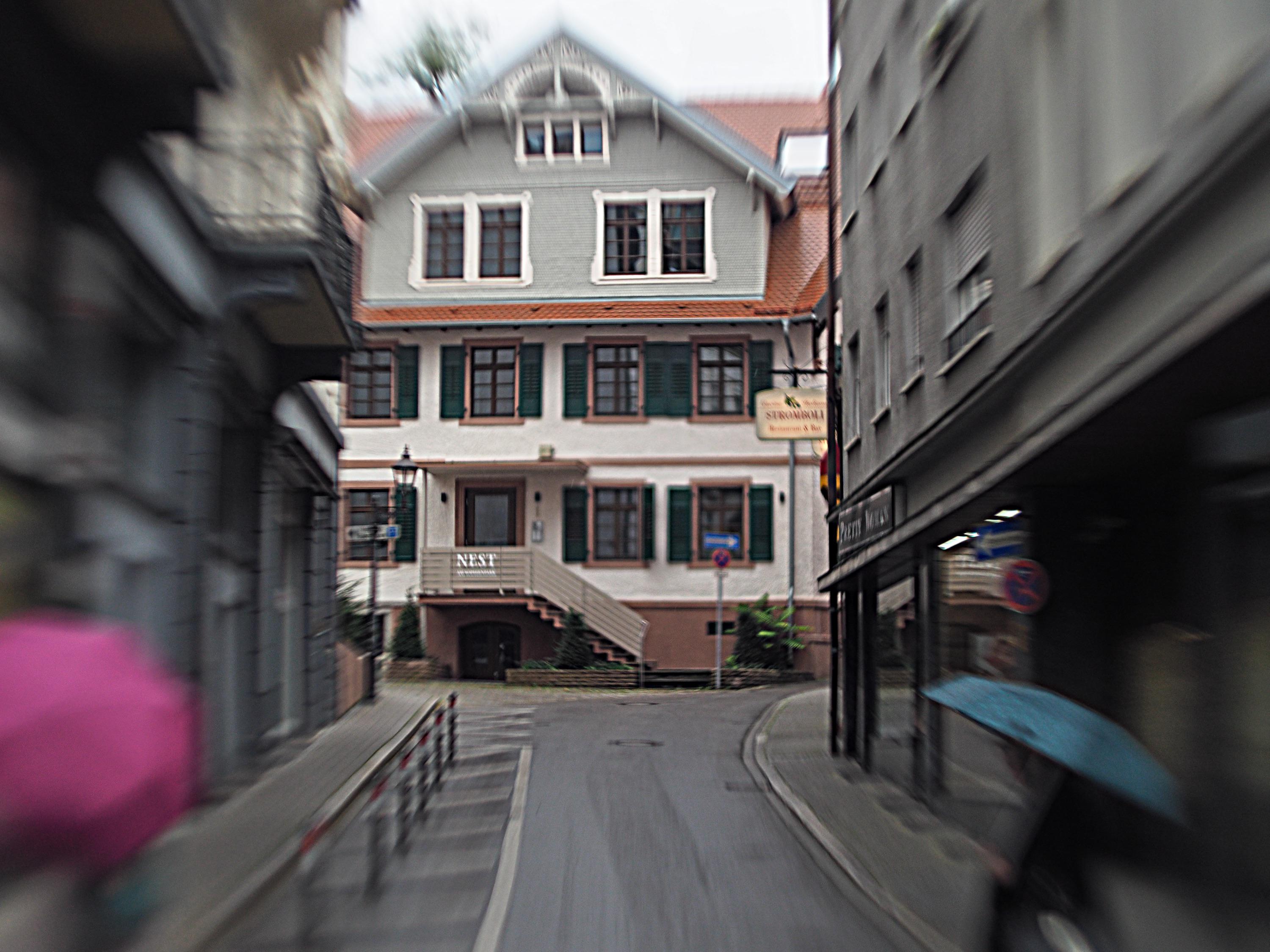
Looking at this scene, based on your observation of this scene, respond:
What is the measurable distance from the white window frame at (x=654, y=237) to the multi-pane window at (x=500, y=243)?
6.36 feet

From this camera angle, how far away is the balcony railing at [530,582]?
93.8 feet

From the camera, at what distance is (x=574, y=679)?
28.0 meters

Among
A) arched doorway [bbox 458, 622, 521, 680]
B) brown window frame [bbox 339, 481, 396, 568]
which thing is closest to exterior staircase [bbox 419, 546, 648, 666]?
arched doorway [bbox 458, 622, 521, 680]

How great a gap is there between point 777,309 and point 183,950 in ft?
80.8

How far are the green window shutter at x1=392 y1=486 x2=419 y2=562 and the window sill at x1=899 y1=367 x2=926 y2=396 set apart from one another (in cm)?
1749

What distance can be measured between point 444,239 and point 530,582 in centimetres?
904

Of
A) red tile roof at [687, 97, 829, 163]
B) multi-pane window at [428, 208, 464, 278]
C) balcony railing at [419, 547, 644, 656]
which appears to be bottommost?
balcony railing at [419, 547, 644, 656]

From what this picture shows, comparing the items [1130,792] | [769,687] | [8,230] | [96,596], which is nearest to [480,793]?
[96,596]

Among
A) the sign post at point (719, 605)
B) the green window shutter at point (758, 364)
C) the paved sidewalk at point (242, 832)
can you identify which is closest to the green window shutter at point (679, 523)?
the sign post at point (719, 605)

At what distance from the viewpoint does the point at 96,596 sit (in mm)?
8750

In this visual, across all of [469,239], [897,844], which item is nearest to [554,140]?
[469,239]

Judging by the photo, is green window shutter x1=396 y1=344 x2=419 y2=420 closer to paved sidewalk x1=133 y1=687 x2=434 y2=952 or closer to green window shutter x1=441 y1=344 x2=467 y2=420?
green window shutter x1=441 y1=344 x2=467 y2=420

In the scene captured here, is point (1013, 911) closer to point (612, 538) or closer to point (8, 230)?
point (8, 230)

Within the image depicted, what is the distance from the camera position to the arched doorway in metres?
30.1
